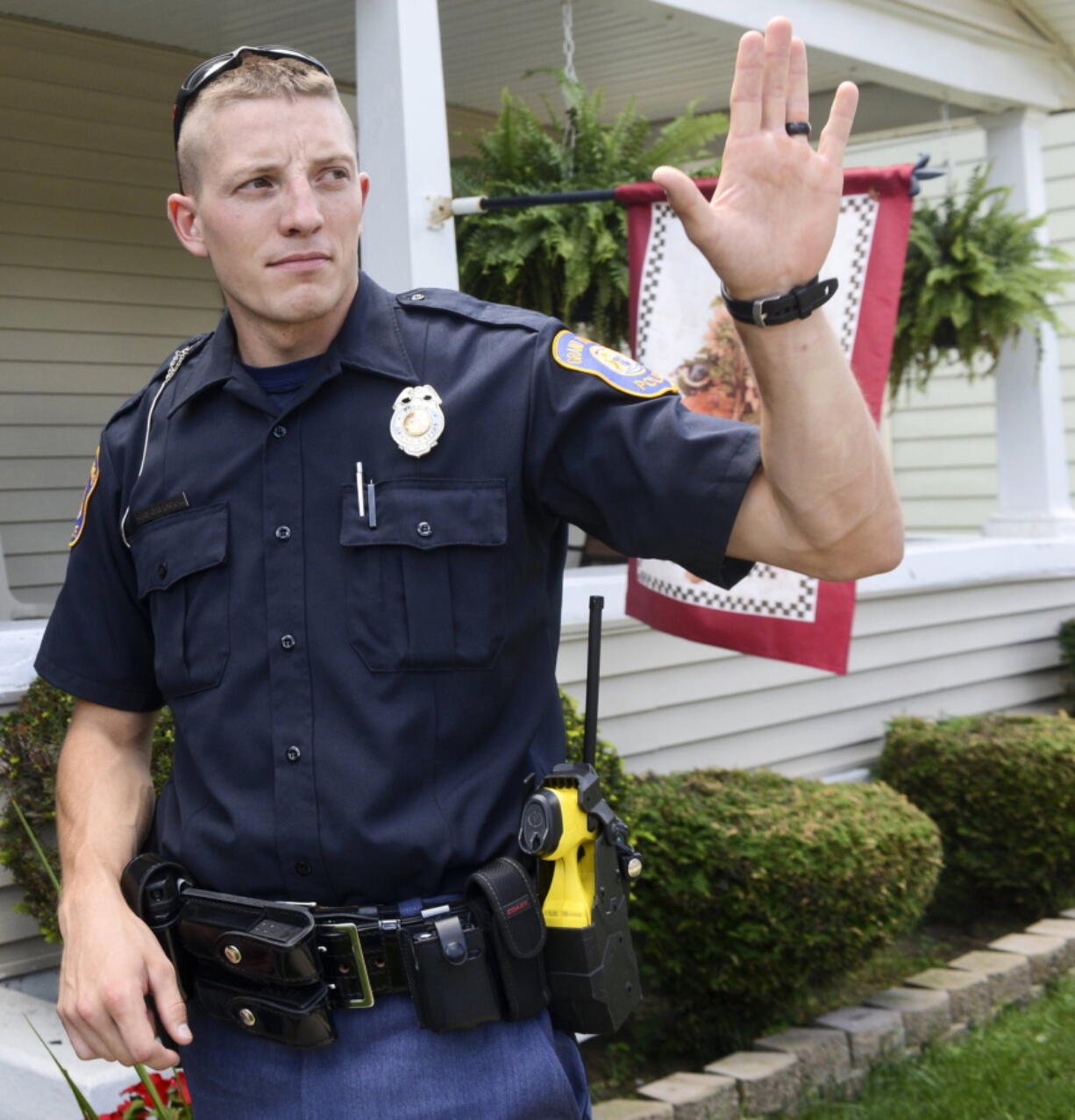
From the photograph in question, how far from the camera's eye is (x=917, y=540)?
23.9 feet

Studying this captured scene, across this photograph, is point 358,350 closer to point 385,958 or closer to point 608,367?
point 608,367

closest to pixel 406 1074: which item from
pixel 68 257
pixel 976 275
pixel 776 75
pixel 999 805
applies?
pixel 776 75

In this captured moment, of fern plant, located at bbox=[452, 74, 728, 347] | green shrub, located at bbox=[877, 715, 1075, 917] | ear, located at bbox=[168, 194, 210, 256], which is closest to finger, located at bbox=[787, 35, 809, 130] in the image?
ear, located at bbox=[168, 194, 210, 256]

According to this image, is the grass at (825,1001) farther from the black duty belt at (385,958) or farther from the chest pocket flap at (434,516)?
the chest pocket flap at (434,516)

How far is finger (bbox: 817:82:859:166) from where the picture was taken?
4.88 ft

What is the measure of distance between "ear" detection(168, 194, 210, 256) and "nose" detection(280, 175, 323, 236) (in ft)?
0.55

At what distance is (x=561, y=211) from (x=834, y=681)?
245 cm

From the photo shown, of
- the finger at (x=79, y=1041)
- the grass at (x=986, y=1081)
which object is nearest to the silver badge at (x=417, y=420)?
the finger at (x=79, y=1041)

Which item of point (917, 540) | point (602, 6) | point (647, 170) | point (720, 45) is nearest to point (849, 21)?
point (720, 45)

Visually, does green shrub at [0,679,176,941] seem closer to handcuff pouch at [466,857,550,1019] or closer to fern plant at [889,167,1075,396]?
handcuff pouch at [466,857,550,1019]

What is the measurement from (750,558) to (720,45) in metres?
5.37

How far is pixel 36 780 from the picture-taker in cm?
351

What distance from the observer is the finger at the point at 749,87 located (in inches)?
57.7

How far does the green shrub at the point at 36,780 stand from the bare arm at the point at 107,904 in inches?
55.9
